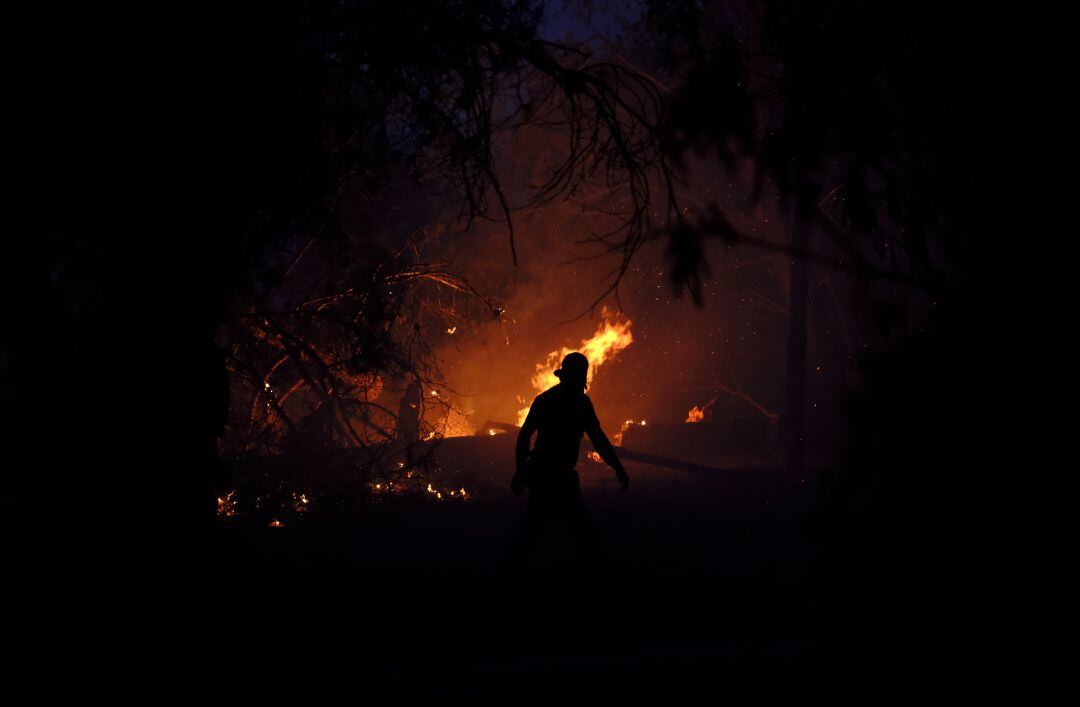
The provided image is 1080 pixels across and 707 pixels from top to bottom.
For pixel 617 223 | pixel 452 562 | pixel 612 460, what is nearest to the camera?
pixel 612 460

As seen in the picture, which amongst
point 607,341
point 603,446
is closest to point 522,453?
point 603,446

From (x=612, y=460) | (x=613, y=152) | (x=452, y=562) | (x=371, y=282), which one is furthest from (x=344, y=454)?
(x=613, y=152)

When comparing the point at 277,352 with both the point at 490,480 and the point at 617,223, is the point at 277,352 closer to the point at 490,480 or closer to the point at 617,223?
the point at 490,480

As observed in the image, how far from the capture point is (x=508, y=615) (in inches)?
247

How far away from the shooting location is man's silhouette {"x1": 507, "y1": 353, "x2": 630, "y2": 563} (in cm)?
686

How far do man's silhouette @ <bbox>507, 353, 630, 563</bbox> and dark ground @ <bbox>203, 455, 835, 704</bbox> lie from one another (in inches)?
18.0

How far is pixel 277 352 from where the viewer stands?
10.5 meters

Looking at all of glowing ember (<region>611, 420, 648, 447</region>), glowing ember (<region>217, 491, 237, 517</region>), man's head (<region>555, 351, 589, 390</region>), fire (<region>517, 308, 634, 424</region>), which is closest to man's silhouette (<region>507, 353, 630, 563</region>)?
man's head (<region>555, 351, 589, 390</region>)

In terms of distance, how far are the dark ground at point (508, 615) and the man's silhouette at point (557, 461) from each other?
0.46 metres

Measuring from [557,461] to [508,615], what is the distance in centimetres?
127

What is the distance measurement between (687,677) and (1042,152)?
3176 mm

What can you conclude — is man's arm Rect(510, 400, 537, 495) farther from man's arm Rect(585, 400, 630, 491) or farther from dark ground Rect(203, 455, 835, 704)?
dark ground Rect(203, 455, 835, 704)

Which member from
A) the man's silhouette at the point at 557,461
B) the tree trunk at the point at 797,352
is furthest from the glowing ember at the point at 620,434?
the man's silhouette at the point at 557,461

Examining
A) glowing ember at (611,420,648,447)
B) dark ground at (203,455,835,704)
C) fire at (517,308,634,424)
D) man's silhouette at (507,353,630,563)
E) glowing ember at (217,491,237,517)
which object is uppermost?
fire at (517,308,634,424)
